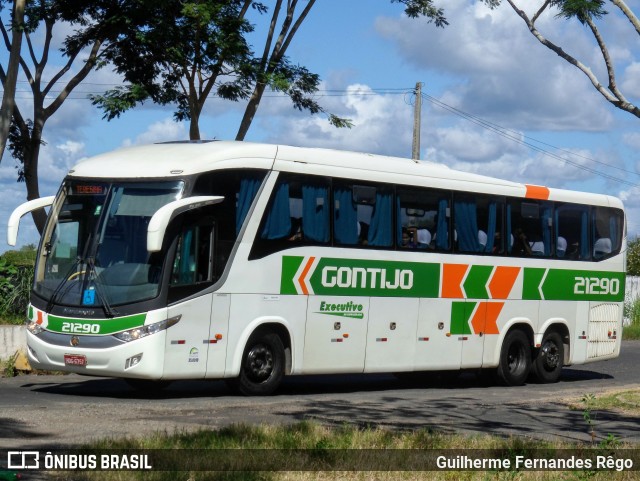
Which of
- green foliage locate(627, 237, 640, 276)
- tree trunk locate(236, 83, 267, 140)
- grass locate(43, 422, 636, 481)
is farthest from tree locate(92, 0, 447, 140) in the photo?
green foliage locate(627, 237, 640, 276)

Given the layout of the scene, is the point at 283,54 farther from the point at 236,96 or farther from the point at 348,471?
the point at 348,471

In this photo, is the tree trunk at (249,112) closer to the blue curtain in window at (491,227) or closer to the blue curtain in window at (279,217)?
the blue curtain in window at (491,227)

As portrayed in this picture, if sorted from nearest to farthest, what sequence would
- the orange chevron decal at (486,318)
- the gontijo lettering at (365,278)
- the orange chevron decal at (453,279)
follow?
the gontijo lettering at (365,278) → the orange chevron decal at (453,279) → the orange chevron decal at (486,318)

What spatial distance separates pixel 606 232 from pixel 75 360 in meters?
12.1

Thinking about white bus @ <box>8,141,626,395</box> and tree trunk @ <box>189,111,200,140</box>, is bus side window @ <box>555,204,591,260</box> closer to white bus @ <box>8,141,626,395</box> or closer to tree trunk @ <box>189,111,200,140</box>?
white bus @ <box>8,141,626,395</box>

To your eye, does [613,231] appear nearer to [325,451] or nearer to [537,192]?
[537,192]

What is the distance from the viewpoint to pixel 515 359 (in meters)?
23.1

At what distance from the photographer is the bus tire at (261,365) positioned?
18.0 meters

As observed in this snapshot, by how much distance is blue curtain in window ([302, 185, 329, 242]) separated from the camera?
61.1 feet

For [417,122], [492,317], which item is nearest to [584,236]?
[492,317]

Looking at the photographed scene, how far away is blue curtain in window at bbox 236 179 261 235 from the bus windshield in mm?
1006

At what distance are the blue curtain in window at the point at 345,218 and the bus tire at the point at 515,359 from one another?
4.66 m

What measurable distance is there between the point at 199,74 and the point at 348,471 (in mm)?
15620

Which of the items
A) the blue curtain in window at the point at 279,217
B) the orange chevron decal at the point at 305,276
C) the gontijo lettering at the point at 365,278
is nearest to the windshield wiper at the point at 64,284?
the blue curtain in window at the point at 279,217
